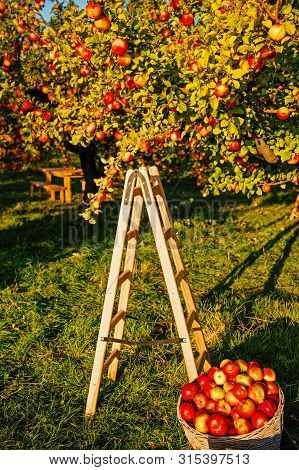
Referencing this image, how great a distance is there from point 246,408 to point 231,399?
5.5 inches

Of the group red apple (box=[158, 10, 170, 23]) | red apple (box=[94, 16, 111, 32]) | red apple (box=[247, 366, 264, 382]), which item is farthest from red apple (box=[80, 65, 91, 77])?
red apple (box=[247, 366, 264, 382])

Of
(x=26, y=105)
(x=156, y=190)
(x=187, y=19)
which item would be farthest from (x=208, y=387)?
(x=26, y=105)

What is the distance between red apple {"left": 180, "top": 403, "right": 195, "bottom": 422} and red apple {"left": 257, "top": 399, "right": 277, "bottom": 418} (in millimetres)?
446

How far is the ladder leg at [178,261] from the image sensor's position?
3.74m

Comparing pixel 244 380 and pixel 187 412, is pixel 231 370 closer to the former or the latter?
pixel 244 380

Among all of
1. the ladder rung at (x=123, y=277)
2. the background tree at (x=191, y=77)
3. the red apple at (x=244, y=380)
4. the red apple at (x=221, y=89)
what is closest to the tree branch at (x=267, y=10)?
the background tree at (x=191, y=77)

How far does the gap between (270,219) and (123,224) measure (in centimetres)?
758

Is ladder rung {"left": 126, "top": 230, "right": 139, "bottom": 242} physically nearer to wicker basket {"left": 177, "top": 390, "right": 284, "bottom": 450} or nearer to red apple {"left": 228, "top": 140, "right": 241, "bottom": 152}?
wicker basket {"left": 177, "top": 390, "right": 284, "bottom": 450}

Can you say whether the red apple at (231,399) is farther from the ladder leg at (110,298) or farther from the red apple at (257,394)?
the ladder leg at (110,298)

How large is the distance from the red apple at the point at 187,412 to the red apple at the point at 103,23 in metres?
3.09

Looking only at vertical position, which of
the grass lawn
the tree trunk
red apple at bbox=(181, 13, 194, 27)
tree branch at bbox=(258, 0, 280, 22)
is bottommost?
the grass lawn

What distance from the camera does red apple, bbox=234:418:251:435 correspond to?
2951mm

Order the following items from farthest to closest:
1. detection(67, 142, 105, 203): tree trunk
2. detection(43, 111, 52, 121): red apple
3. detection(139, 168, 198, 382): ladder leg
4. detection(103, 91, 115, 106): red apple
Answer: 1. detection(67, 142, 105, 203): tree trunk
2. detection(43, 111, 52, 121): red apple
3. detection(103, 91, 115, 106): red apple
4. detection(139, 168, 198, 382): ladder leg
